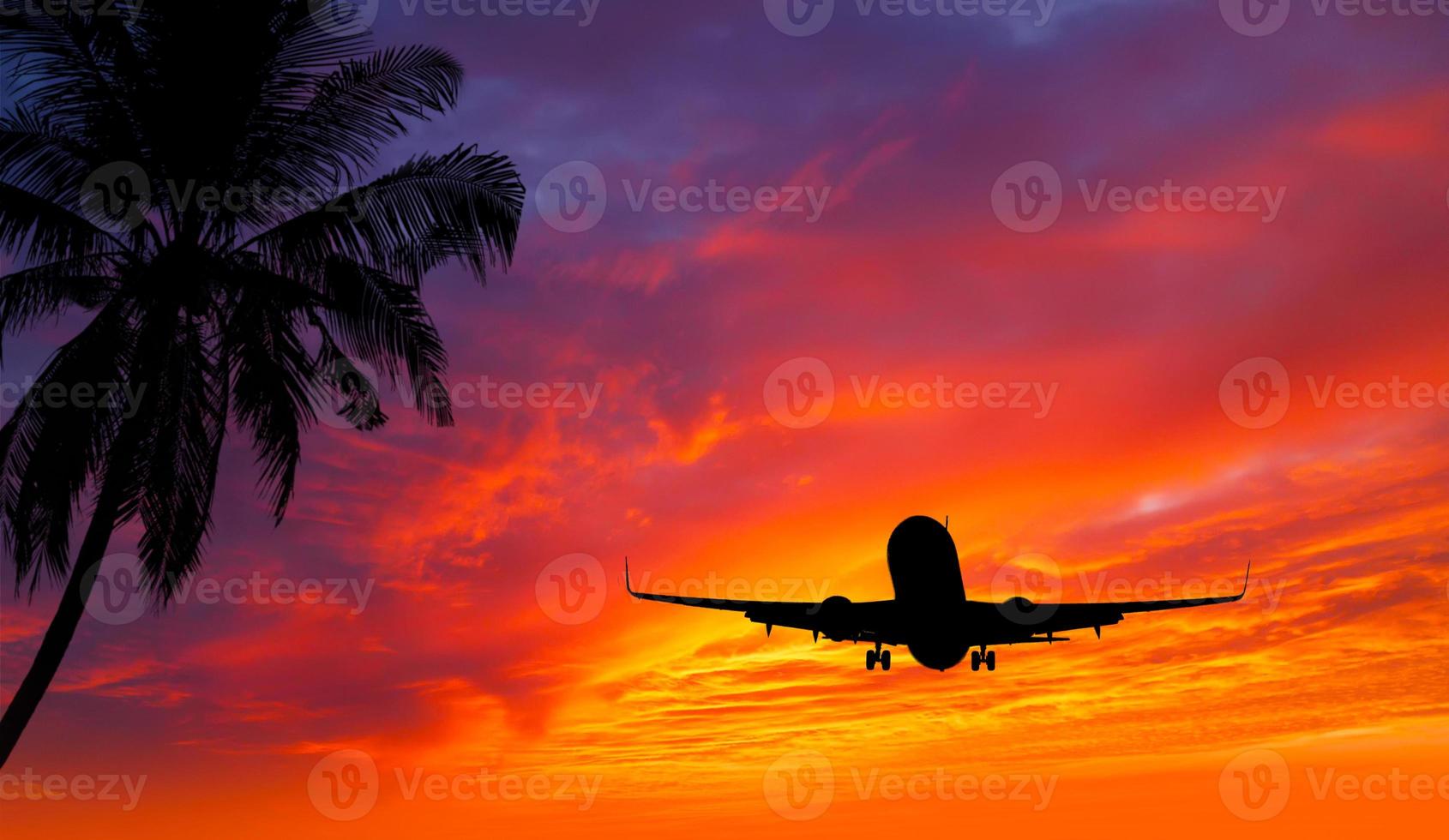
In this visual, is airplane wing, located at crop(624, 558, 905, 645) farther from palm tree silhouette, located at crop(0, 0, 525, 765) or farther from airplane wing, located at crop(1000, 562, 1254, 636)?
palm tree silhouette, located at crop(0, 0, 525, 765)

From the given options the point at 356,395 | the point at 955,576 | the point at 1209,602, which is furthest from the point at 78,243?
the point at 1209,602

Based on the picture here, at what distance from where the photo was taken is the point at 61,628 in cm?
2127

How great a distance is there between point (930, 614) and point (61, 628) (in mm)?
30778

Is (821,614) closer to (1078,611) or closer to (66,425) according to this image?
(1078,611)

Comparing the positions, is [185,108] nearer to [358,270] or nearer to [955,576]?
[358,270]

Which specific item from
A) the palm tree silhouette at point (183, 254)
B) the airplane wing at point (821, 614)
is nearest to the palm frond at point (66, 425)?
the palm tree silhouette at point (183, 254)

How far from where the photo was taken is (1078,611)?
42531 mm

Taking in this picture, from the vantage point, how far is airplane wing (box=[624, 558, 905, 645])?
4216 cm

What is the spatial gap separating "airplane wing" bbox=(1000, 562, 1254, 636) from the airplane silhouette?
0.11 ft

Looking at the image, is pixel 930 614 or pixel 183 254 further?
pixel 930 614

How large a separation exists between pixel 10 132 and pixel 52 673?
35.0ft

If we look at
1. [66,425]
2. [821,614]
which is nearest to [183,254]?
[66,425]

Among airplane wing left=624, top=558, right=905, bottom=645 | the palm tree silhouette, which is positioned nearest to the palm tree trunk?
the palm tree silhouette

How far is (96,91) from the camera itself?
891 inches
